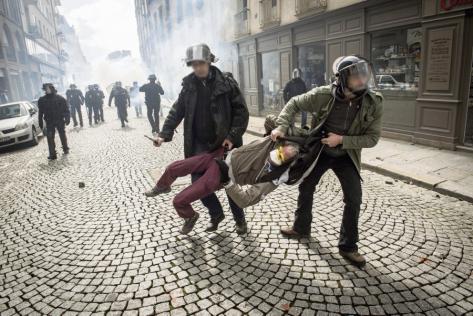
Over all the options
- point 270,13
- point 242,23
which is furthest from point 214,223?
point 242,23

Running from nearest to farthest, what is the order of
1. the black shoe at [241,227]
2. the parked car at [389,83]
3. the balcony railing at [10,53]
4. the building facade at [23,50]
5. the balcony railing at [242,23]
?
the black shoe at [241,227], the parked car at [389,83], the balcony railing at [242,23], the building facade at [23,50], the balcony railing at [10,53]

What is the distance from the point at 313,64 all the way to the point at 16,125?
10055 millimetres

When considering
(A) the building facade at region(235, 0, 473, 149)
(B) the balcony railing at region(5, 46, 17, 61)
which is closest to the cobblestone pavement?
(A) the building facade at region(235, 0, 473, 149)

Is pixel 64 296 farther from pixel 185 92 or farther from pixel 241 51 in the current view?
pixel 241 51

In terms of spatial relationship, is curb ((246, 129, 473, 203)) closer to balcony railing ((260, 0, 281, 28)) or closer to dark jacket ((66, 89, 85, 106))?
balcony railing ((260, 0, 281, 28))

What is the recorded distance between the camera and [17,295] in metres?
3.01

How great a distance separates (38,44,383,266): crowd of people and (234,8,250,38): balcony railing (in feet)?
43.0

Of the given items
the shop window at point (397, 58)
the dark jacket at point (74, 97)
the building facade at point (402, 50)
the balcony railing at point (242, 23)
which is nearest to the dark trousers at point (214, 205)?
the building facade at point (402, 50)

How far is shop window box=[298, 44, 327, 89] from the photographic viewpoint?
457 inches

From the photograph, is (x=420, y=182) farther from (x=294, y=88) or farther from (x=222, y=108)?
(x=294, y=88)

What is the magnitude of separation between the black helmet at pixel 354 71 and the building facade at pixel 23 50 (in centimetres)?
2597

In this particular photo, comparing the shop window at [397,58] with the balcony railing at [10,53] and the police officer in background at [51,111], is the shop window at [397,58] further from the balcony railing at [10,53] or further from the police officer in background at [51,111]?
the balcony railing at [10,53]

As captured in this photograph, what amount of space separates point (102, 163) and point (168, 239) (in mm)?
4882

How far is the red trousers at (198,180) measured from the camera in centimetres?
328
